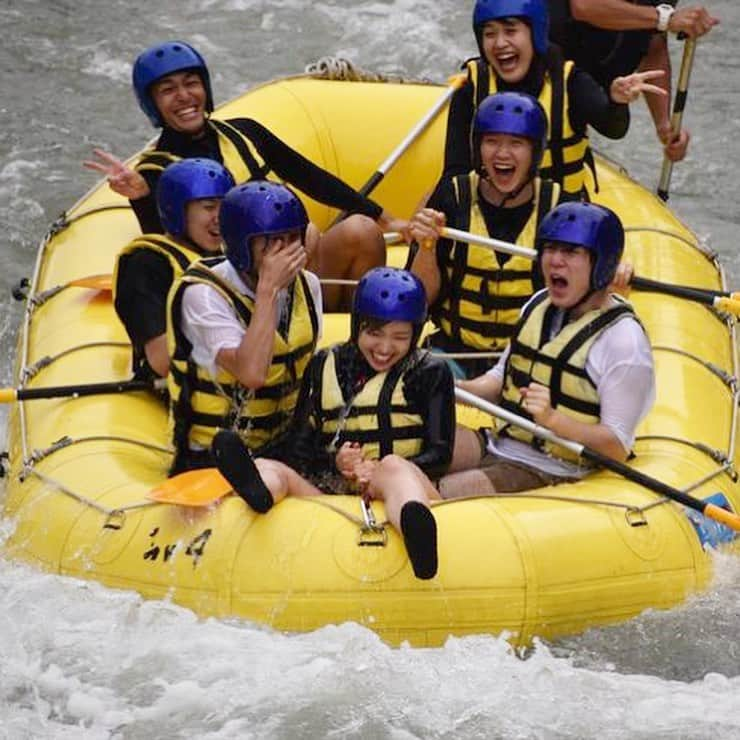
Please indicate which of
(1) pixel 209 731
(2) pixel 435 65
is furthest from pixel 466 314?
(2) pixel 435 65

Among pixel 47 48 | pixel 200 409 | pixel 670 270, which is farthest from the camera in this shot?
pixel 47 48

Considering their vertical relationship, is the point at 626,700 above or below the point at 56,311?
below

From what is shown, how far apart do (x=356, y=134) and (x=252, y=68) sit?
14.0ft

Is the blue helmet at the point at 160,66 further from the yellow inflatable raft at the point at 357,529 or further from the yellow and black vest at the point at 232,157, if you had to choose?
the yellow inflatable raft at the point at 357,529

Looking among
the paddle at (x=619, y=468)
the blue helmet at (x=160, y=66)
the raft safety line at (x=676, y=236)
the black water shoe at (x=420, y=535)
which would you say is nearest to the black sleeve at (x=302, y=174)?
the blue helmet at (x=160, y=66)

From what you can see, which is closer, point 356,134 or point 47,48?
point 356,134

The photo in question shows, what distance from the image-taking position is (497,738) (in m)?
4.77

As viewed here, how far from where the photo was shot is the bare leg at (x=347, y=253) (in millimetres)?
6512

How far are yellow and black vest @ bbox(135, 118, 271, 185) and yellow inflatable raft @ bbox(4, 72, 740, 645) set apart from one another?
1.75ft

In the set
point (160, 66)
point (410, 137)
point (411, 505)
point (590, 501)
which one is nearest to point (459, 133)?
point (410, 137)

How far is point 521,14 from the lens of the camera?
626 cm

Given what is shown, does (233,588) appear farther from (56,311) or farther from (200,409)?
(56,311)

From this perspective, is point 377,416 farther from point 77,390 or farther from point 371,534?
point 77,390

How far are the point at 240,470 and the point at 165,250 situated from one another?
95 cm
